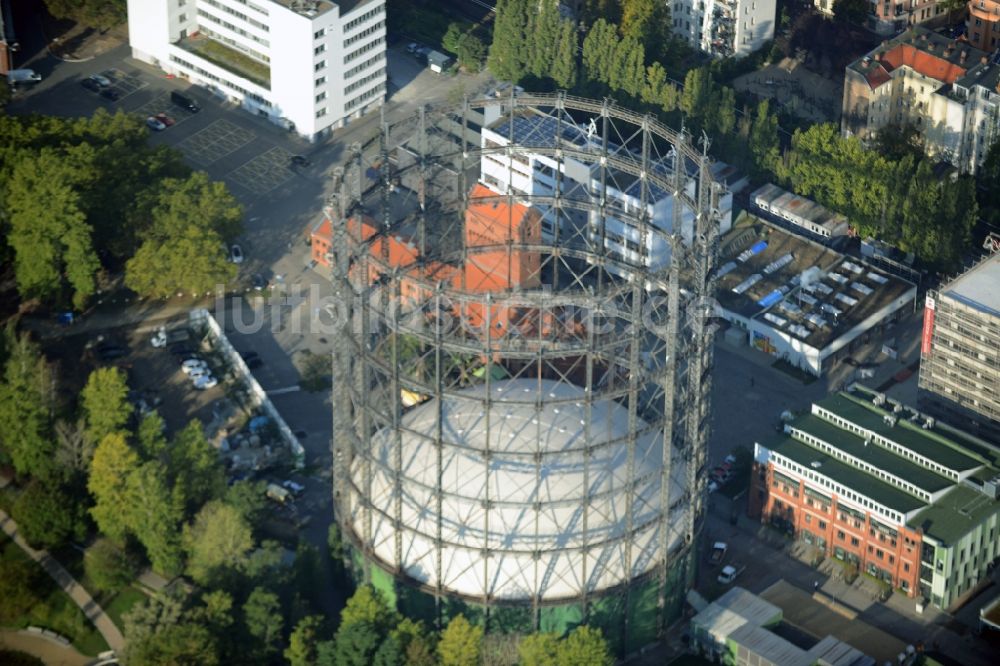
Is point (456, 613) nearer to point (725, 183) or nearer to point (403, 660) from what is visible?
point (403, 660)

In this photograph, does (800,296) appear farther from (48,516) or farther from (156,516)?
(48,516)

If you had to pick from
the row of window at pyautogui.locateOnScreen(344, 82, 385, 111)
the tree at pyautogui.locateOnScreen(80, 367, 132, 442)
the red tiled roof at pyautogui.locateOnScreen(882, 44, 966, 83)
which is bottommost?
the tree at pyautogui.locateOnScreen(80, 367, 132, 442)

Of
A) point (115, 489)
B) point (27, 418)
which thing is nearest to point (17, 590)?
point (115, 489)

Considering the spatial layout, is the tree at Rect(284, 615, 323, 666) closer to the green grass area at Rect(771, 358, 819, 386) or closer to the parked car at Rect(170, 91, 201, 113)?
the green grass area at Rect(771, 358, 819, 386)

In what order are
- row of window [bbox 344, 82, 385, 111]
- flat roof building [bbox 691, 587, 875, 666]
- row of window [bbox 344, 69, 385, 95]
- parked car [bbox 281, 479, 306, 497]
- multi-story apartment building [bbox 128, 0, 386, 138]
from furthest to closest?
row of window [bbox 344, 82, 385, 111] < row of window [bbox 344, 69, 385, 95] < multi-story apartment building [bbox 128, 0, 386, 138] < parked car [bbox 281, 479, 306, 497] < flat roof building [bbox 691, 587, 875, 666]

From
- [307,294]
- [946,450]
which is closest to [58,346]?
[307,294]

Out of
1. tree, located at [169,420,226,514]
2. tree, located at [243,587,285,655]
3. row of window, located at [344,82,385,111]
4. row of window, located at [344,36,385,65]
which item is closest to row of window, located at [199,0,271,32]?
row of window, located at [344,36,385,65]

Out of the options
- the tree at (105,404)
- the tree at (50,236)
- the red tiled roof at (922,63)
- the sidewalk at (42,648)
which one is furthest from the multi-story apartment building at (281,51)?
the sidewalk at (42,648)
